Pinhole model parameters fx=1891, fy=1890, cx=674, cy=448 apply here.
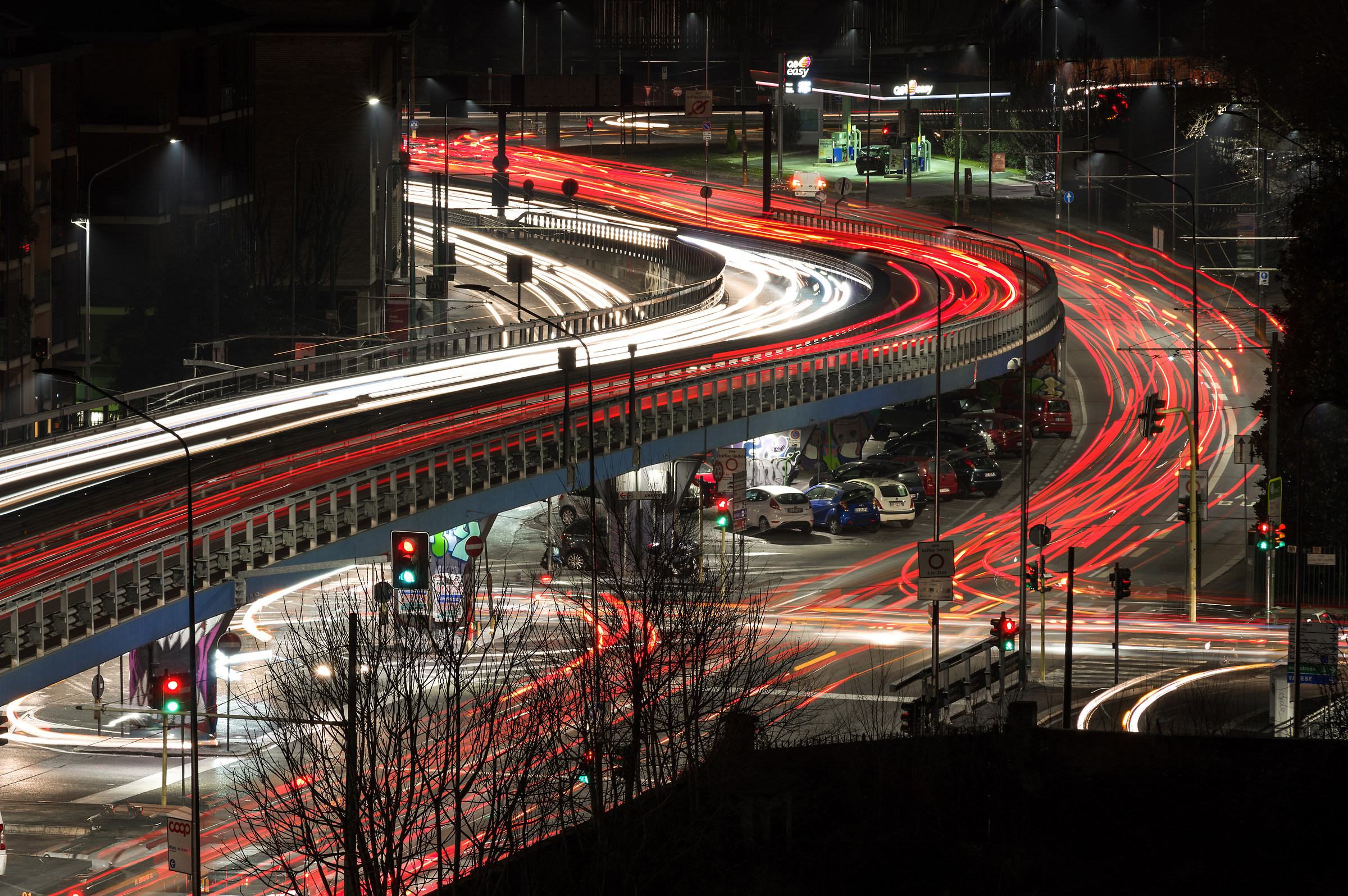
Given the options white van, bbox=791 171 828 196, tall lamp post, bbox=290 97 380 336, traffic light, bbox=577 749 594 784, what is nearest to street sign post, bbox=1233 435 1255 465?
traffic light, bbox=577 749 594 784

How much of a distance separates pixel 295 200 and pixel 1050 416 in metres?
27.7

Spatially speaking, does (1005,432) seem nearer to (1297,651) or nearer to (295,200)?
(295,200)

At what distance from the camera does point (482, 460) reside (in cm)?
4666

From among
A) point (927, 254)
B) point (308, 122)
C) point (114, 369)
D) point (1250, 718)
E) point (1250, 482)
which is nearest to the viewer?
point (1250, 718)

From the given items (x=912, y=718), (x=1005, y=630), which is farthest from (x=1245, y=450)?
(x=912, y=718)

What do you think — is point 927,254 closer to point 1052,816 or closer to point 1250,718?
point 1250,718

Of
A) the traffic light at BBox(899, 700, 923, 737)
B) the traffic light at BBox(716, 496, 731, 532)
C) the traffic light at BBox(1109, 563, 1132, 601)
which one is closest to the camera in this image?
the traffic light at BBox(899, 700, 923, 737)

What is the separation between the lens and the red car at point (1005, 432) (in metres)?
65.6

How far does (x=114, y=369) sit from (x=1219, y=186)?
2060 inches

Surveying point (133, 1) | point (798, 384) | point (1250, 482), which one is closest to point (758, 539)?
point (798, 384)

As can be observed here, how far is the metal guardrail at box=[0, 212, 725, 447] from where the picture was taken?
5184cm

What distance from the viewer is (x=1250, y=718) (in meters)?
40.4

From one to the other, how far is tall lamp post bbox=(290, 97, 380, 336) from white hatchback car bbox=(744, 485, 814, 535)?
58.1 feet

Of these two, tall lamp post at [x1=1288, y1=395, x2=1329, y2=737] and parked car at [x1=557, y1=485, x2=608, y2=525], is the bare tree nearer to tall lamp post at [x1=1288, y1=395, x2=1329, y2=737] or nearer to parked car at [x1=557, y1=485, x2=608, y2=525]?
parked car at [x1=557, y1=485, x2=608, y2=525]
